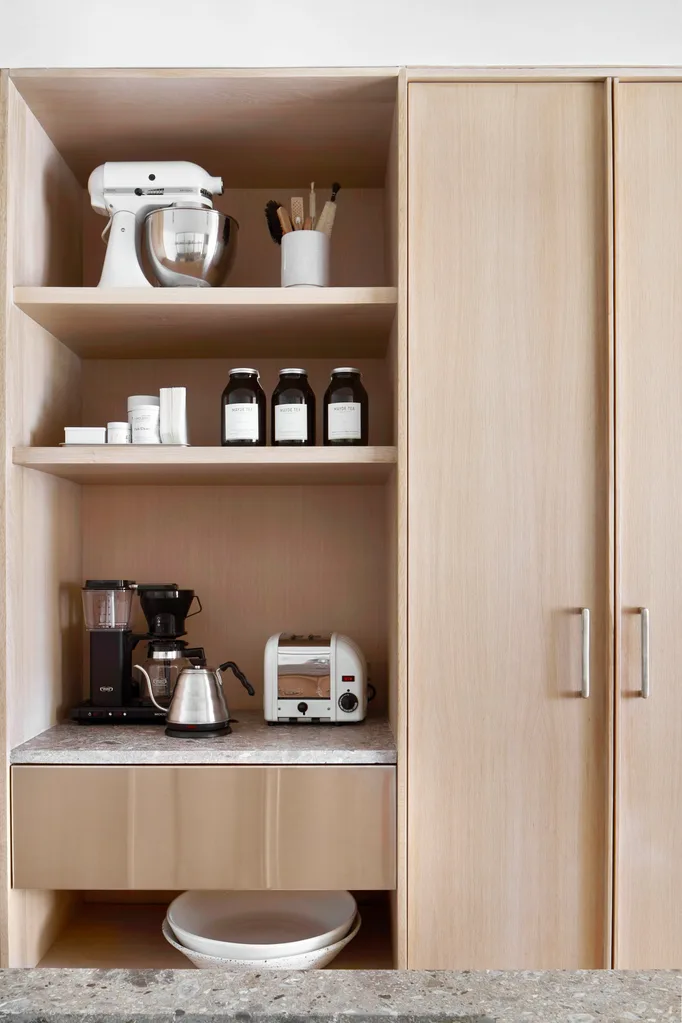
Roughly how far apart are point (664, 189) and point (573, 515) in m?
0.69

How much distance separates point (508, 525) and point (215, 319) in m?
0.78

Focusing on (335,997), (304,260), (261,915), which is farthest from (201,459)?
(335,997)

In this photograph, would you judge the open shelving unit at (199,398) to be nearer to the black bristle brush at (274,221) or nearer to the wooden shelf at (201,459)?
the wooden shelf at (201,459)

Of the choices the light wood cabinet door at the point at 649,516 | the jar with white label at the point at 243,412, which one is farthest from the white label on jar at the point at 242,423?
the light wood cabinet door at the point at 649,516

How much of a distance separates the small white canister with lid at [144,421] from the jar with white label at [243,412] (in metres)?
0.15

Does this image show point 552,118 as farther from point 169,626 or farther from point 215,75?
point 169,626

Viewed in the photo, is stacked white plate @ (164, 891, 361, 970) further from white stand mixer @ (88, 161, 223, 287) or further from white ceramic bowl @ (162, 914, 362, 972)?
white stand mixer @ (88, 161, 223, 287)

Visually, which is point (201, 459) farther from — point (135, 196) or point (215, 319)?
point (135, 196)

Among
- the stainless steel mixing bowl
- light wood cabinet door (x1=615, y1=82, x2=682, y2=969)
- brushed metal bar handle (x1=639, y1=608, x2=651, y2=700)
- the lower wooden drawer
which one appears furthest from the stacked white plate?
the stainless steel mixing bowl

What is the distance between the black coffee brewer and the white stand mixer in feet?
2.34

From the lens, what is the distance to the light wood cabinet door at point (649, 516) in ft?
5.68

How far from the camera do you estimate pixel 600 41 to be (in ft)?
5.94

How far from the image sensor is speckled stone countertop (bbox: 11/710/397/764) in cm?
174

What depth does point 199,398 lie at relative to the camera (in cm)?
229
